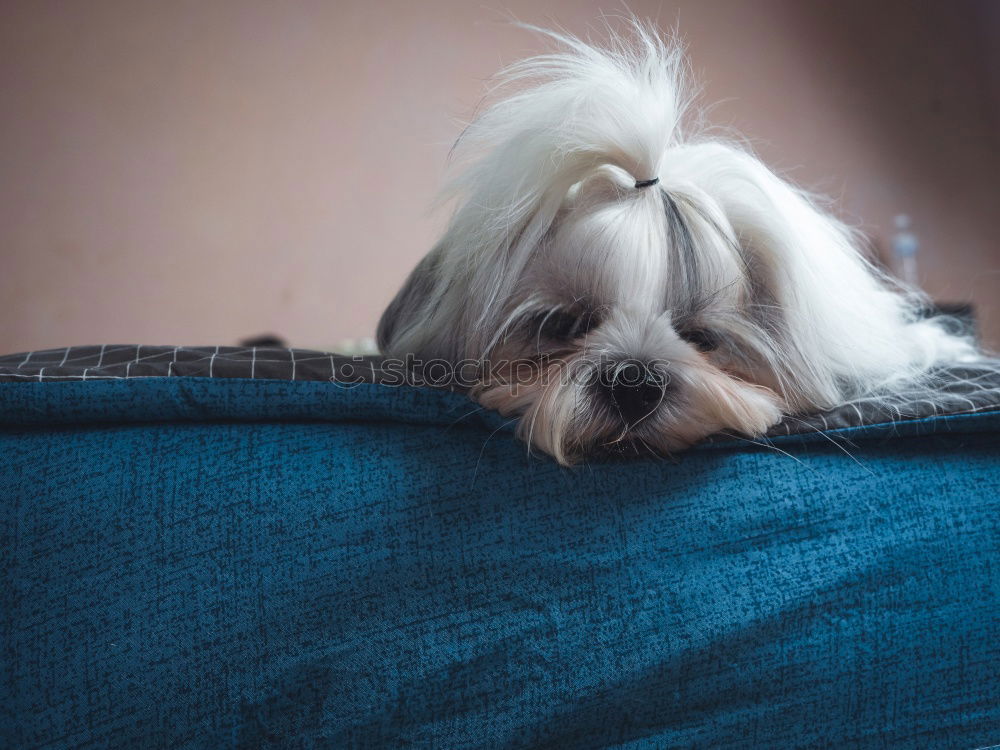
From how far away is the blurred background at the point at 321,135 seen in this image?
2996 millimetres

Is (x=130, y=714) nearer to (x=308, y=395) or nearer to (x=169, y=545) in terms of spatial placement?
(x=169, y=545)

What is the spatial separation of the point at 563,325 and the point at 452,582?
17.5 inches

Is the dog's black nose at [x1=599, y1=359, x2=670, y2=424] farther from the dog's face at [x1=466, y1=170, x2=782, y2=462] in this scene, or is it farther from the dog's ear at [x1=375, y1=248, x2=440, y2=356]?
the dog's ear at [x1=375, y1=248, x2=440, y2=356]

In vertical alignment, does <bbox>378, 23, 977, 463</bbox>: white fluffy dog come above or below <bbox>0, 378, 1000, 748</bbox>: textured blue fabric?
above

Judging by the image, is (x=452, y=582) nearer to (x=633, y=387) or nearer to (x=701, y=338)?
(x=633, y=387)

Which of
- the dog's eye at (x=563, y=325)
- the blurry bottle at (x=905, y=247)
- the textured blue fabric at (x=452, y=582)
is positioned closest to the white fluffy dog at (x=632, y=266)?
the dog's eye at (x=563, y=325)

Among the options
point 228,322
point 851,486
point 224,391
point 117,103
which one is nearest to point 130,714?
point 224,391

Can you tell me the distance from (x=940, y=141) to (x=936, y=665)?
3.70 m

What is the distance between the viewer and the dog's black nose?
0.92 meters

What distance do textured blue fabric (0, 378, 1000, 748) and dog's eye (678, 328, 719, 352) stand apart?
0.24m

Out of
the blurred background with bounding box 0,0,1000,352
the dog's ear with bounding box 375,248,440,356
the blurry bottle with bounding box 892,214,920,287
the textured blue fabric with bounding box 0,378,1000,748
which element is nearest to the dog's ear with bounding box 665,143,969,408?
the textured blue fabric with bounding box 0,378,1000,748

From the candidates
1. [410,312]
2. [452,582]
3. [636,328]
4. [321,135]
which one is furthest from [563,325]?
[321,135]

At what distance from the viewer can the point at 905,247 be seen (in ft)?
12.0

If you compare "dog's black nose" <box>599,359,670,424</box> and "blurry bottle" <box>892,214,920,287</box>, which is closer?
"dog's black nose" <box>599,359,670,424</box>
